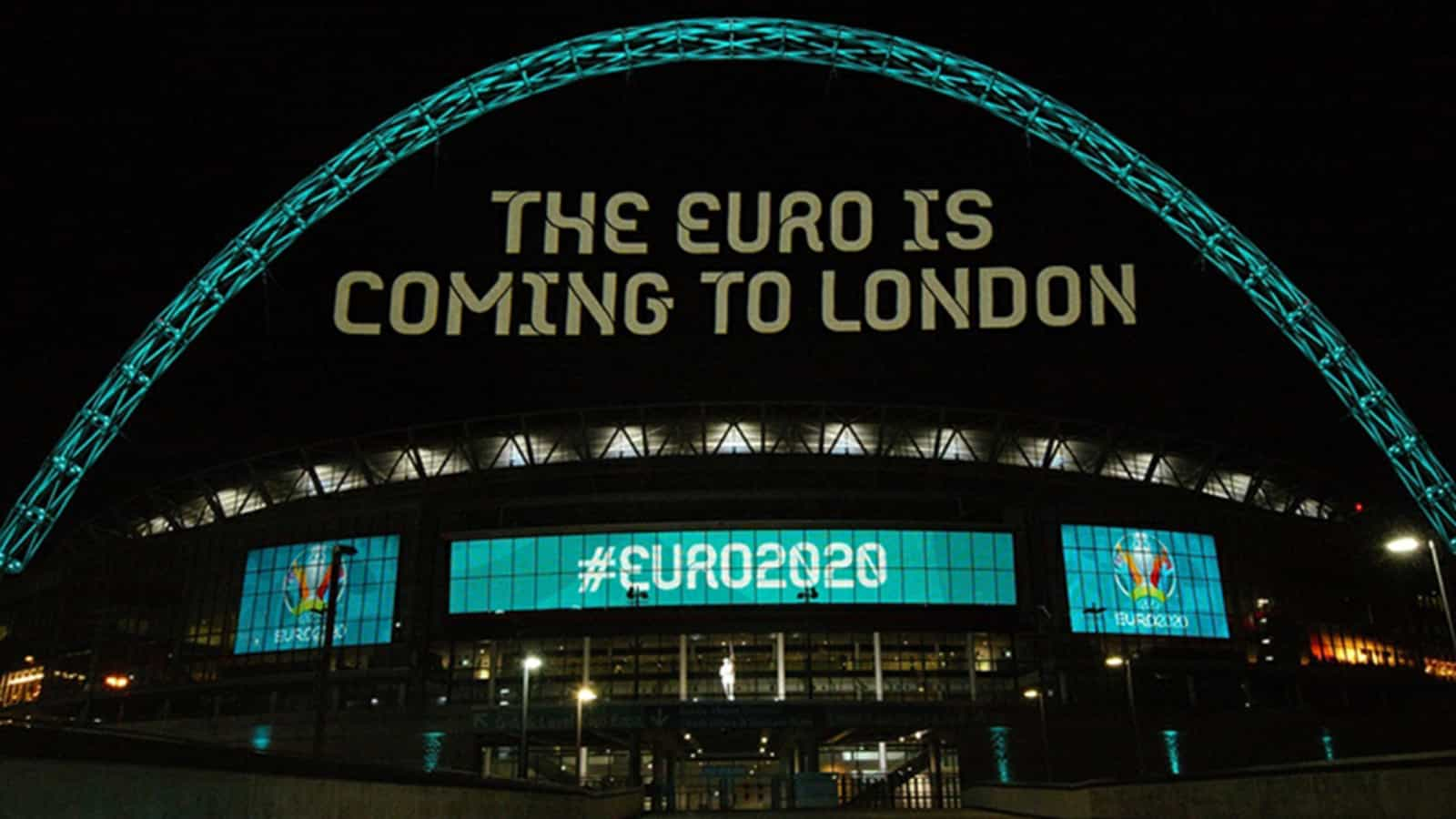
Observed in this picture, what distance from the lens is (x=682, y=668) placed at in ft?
278

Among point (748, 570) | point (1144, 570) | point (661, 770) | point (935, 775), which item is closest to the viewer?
point (935, 775)

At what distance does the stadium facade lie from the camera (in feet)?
265

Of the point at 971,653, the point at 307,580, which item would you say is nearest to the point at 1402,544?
the point at 971,653

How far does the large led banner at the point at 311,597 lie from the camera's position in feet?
290

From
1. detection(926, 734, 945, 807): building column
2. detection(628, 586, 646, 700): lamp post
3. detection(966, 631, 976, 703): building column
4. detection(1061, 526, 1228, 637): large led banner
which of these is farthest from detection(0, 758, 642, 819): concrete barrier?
detection(1061, 526, 1228, 637): large led banner

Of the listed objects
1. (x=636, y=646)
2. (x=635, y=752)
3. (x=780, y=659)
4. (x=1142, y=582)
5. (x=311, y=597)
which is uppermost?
(x=1142, y=582)

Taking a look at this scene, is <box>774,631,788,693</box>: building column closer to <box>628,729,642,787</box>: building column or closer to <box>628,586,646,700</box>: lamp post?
<box>628,586,646,700</box>: lamp post

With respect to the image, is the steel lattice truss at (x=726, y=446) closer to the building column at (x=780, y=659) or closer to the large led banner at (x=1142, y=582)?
the large led banner at (x=1142, y=582)

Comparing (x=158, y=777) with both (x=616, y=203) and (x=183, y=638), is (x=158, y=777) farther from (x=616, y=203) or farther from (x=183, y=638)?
(x=183, y=638)

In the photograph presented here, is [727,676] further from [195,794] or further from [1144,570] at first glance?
[195,794]

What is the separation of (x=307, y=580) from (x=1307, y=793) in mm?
82511

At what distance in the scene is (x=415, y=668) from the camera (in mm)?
85375

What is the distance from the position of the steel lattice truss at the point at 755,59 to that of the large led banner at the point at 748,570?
5416 cm

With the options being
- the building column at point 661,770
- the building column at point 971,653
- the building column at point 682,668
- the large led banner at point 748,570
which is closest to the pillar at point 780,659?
the large led banner at point 748,570
